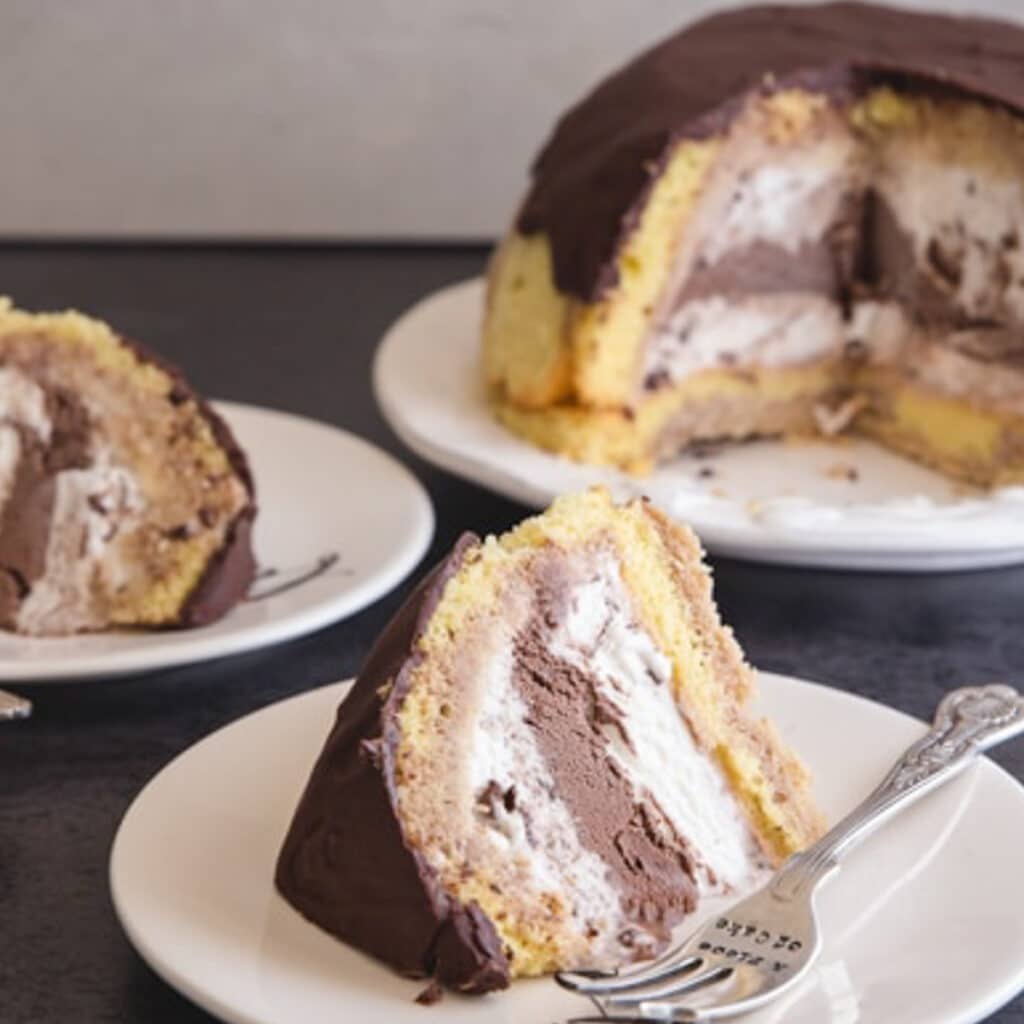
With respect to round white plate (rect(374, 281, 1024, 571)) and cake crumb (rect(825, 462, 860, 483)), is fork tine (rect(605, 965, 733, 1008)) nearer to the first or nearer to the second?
round white plate (rect(374, 281, 1024, 571))

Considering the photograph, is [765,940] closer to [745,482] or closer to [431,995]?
[431,995]

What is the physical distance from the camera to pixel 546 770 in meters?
1.50

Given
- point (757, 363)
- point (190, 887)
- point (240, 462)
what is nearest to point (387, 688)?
point (190, 887)

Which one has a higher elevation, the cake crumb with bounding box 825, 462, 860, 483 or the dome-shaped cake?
the dome-shaped cake

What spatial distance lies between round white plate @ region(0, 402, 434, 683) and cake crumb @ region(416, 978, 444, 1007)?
0.56 metres

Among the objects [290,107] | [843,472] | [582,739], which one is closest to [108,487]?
[582,739]

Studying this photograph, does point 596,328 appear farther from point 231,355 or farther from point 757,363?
point 231,355

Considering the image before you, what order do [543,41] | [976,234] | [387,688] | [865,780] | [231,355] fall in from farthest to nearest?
[543,41], [231,355], [976,234], [865,780], [387,688]

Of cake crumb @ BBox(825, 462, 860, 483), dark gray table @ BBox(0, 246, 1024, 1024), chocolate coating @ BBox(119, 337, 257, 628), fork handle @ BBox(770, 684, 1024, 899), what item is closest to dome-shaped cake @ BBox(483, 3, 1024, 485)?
cake crumb @ BBox(825, 462, 860, 483)

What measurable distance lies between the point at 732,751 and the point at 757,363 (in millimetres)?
1217

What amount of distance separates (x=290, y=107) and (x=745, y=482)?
120 centimetres

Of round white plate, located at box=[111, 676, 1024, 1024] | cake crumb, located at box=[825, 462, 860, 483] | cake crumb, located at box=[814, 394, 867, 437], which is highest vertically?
round white plate, located at box=[111, 676, 1024, 1024]

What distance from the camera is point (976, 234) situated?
2.70m

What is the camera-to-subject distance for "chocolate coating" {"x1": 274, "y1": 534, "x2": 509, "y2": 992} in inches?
54.8
